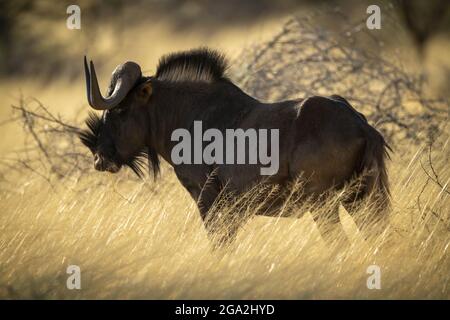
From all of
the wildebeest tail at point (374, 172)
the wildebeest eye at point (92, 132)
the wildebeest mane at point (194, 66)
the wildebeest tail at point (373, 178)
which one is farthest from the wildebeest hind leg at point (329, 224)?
the wildebeest eye at point (92, 132)

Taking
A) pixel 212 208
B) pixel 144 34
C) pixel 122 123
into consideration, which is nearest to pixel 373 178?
pixel 212 208

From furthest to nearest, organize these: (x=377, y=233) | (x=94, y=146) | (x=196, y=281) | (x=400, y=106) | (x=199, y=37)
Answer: (x=199, y=37) < (x=400, y=106) < (x=94, y=146) < (x=377, y=233) < (x=196, y=281)

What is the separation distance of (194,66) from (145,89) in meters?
0.52

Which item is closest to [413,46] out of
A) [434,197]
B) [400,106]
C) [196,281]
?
[400,106]

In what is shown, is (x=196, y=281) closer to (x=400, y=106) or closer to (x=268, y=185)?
(x=268, y=185)

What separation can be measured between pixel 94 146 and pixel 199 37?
15.7 meters

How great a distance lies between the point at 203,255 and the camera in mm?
7109

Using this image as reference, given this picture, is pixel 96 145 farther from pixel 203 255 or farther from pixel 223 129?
pixel 203 255

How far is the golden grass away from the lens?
6496 millimetres

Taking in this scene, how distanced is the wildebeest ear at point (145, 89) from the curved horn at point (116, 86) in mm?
93

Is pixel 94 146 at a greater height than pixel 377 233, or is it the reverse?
pixel 94 146

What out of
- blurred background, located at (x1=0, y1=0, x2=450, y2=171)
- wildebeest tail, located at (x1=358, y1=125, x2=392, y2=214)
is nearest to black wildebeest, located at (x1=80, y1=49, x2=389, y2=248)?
wildebeest tail, located at (x1=358, y1=125, x2=392, y2=214)

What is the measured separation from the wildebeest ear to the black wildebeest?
0.04ft

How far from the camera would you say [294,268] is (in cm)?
668
